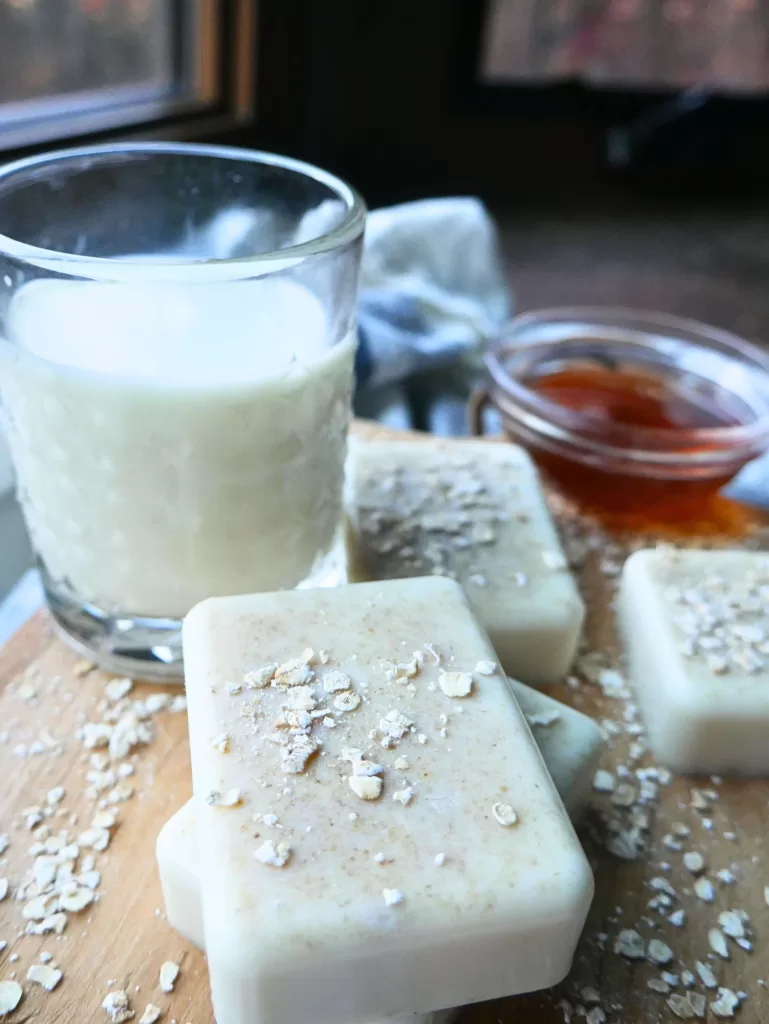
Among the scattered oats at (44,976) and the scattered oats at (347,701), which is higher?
the scattered oats at (347,701)

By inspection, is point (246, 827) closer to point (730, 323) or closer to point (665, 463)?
point (665, 463)

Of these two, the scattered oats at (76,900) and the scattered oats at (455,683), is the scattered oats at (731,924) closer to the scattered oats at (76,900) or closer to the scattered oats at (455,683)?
the scattered oats at (455,683)

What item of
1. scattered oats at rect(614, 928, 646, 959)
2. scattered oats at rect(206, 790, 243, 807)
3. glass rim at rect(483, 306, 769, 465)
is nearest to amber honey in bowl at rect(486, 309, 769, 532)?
glass rim at rect(483, 306, 769, 465)

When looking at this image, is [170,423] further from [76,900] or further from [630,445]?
[630,445]

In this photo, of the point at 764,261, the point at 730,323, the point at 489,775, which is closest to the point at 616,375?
the point at 489,775

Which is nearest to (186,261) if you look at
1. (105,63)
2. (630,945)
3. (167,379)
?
(167,379)

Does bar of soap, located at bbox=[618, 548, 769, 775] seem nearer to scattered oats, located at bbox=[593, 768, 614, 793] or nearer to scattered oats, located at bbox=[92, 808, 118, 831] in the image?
scattered oats, located at bbox=[593, 768, 614, 793]

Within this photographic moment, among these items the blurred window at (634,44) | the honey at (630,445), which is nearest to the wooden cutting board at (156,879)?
the honey at (630,445)
